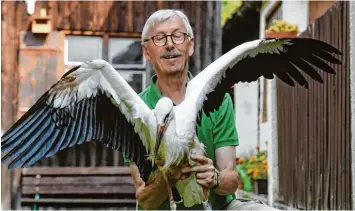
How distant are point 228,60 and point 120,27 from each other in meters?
6.02

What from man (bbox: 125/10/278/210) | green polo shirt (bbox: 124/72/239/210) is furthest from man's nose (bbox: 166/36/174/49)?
green polo shirt (bbox: 124/72/239/210)

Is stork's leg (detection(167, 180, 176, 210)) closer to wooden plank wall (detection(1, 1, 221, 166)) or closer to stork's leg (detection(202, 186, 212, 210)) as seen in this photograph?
stork's leg (detection(202, 186, 212, 210))

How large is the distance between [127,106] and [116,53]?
6018mm

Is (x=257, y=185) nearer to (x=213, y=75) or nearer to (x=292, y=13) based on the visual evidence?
(x=292, y=13)

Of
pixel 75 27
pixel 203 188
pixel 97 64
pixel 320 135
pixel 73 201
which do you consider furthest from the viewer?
pixel 75 27

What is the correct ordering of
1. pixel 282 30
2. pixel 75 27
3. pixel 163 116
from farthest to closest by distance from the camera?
pixel 75 27
pixel 282 30
pixel 163 116

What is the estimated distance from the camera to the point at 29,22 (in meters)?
8.23

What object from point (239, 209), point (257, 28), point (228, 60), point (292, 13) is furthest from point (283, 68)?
point (257, 28)

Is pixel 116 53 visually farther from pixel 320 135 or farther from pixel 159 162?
pixel 159 162

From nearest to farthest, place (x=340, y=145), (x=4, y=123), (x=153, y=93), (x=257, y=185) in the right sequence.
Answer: (x=153, y=93)
(x=340, y=145)
(x=4, y=123)
(x=257, y=185)

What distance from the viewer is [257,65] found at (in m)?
2.60

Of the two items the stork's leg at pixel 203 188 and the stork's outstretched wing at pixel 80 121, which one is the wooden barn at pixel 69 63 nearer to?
the stork's outstretched wing at pixel 80 121

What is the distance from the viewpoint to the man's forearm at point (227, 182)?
2.40 m

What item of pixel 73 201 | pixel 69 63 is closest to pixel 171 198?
pixel 73 201
